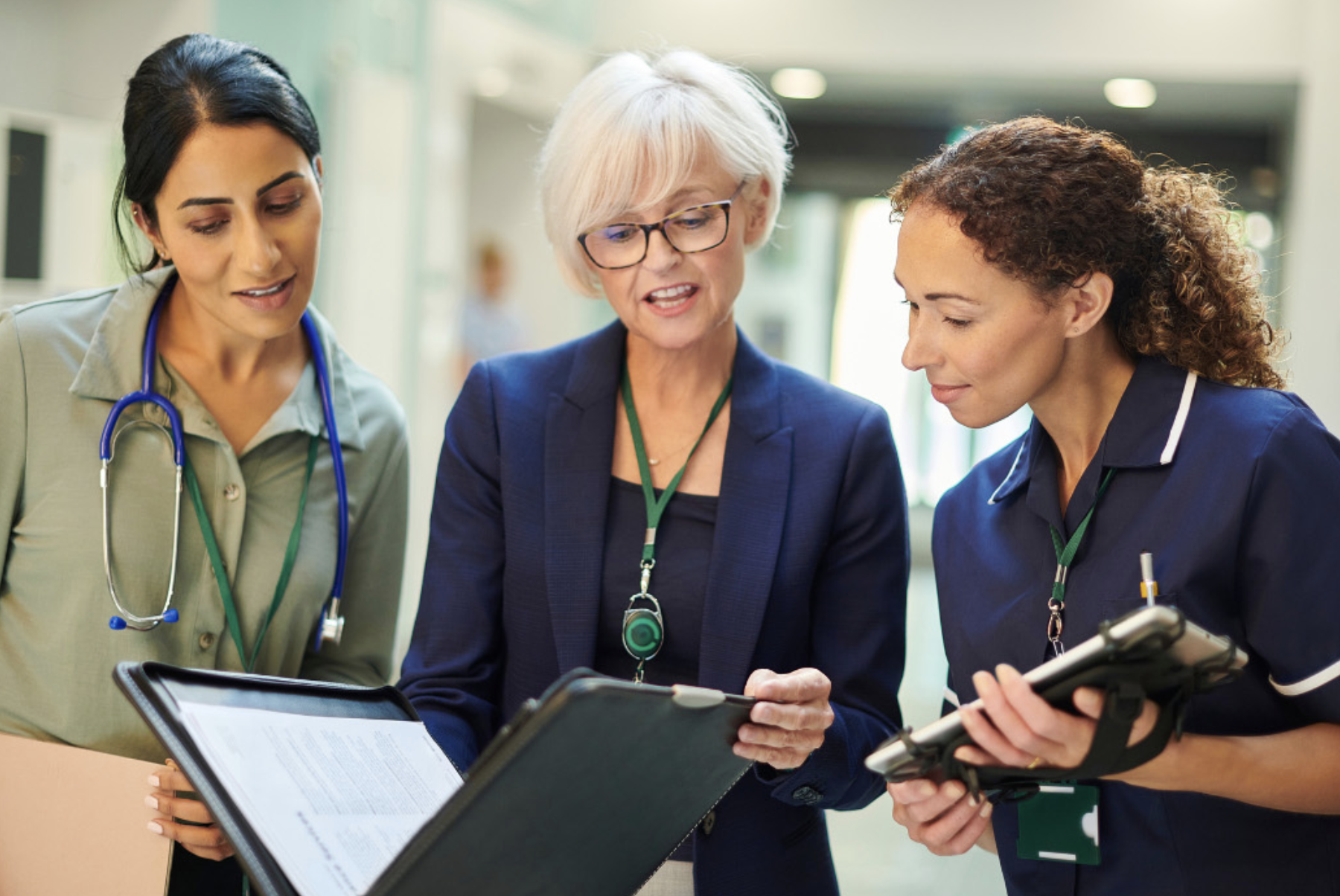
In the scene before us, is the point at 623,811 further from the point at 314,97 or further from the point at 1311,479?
the point at 314,97

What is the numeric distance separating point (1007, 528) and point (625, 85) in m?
0.85

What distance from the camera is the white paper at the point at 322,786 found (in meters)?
1.26

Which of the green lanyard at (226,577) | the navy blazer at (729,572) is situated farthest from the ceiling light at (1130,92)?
the green lanyard at (226,577)

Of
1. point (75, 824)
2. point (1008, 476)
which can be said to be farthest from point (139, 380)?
point (1008, 476)

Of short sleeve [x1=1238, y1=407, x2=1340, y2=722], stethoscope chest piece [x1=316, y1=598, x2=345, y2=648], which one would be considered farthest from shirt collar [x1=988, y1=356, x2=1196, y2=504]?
stethoscope chest piece [x1=316, y1=598, x2=345, y2=648]

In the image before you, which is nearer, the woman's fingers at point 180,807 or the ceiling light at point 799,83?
the woman's fingers at point 180,807

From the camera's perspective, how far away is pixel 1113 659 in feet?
3.85

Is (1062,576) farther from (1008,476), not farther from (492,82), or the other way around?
(492,82)

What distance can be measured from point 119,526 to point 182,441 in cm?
15

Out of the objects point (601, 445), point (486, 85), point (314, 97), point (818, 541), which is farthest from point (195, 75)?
point (486, 85)

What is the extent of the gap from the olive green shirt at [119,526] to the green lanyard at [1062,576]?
3.41ft

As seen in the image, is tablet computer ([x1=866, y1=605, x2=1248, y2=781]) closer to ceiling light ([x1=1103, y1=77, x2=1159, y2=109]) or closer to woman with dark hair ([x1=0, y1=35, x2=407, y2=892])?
woman with dark hair ([x1=0, y1=35, x2=407, y2=892])

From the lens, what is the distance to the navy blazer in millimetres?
1771

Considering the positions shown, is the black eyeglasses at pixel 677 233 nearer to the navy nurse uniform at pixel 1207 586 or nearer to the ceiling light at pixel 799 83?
the navy nurse uniform at pixel 1207 586
